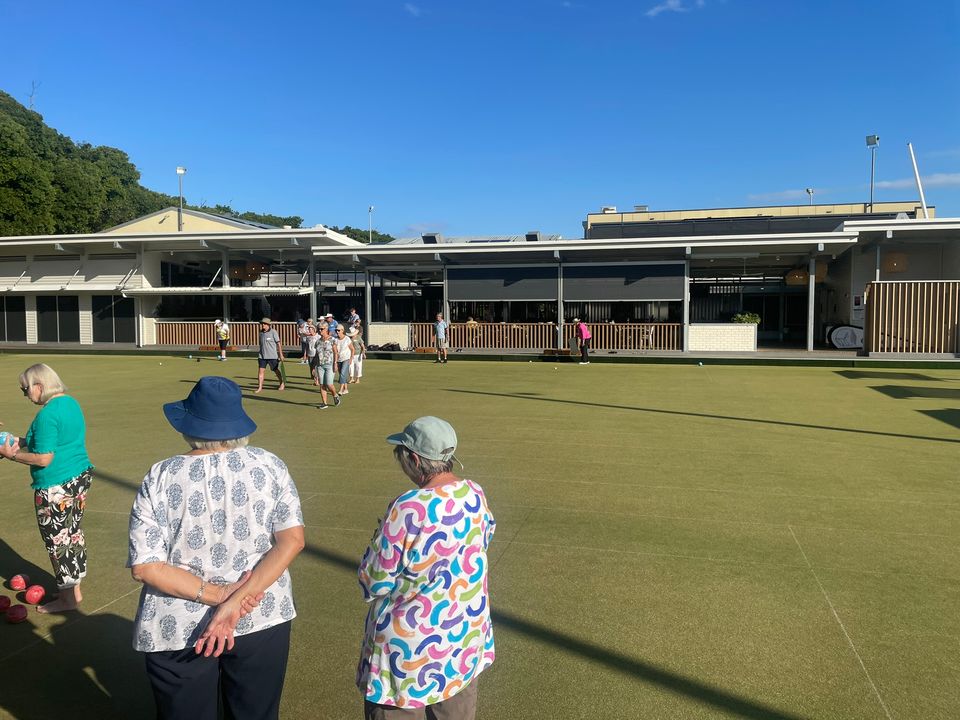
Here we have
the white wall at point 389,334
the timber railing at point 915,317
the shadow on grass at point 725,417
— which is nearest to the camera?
the shadow on grass at point 725,417

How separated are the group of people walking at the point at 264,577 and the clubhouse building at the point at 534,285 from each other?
2084 centimetres

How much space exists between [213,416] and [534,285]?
23115 millimetres

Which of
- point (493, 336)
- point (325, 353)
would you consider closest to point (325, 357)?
point (325, 353)

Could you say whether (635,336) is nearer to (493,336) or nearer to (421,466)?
(493,336)

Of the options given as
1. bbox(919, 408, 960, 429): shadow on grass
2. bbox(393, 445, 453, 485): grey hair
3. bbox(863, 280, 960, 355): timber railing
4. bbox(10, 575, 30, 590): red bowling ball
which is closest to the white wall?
bbox(863, 280, 960, 355): timber railing

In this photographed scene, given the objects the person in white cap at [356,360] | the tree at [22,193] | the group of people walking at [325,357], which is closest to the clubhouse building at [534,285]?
the tree at [22,193]

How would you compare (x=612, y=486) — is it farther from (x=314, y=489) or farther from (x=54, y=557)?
(x=54, y=557)

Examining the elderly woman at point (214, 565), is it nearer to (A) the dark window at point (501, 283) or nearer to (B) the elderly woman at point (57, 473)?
(B) the elderly woman at point (57, 473)

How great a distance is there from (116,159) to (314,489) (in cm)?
6964

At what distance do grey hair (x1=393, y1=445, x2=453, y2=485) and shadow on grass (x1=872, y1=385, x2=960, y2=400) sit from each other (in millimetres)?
13317

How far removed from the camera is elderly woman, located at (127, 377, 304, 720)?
7.29 ft

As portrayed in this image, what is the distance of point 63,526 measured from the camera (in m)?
4.12

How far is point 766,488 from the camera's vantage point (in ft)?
22.0

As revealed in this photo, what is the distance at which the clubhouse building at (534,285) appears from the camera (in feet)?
72.3
